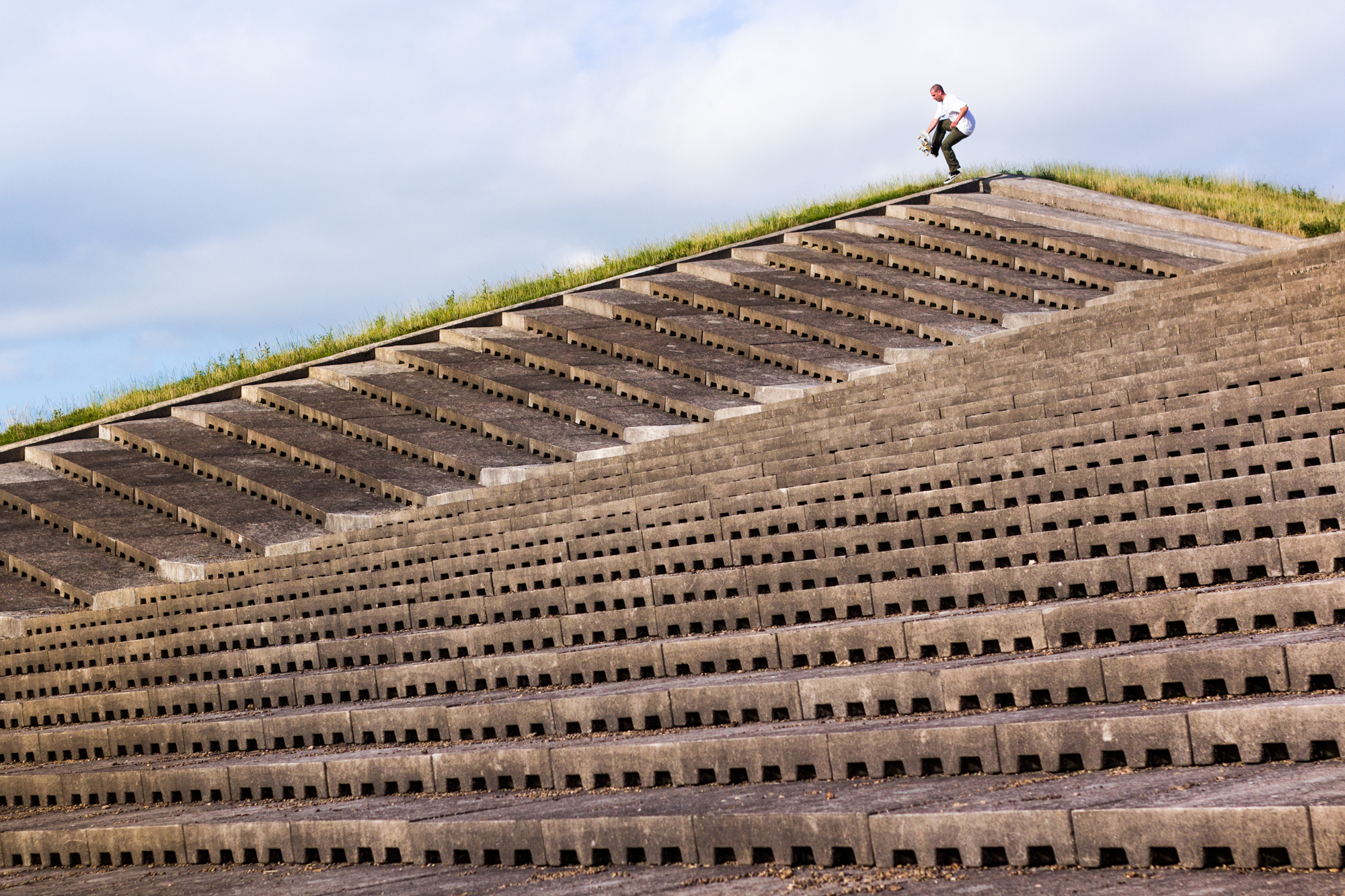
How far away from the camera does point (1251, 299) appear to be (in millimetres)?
13367

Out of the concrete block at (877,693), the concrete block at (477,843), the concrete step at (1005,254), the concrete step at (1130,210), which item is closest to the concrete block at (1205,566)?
the concrete block at (877,693)

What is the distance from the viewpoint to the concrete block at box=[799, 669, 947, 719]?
20.9 ft

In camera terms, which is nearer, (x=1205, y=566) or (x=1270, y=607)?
(x=1270, y=607)

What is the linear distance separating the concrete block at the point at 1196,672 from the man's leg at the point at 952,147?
23744mm

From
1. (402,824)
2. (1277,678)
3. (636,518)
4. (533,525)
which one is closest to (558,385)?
(533,525)

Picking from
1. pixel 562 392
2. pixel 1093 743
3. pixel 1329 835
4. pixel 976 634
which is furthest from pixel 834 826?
pixel 562 392

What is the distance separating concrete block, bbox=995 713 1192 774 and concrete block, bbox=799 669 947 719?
0.90 m

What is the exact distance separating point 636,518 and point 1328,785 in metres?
7.81

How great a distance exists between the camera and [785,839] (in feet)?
17.1

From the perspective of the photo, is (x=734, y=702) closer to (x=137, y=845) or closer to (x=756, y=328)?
(x=137, y=845)

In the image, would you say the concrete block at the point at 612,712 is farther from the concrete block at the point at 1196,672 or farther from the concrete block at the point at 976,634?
the concrete block at the point at 1196,672

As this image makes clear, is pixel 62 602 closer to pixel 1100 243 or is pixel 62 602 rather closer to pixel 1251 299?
pixel 1251 299

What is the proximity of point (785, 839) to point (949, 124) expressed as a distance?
82.1 ft

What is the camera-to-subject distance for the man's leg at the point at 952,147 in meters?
28.0
